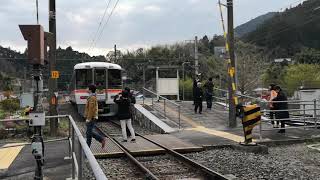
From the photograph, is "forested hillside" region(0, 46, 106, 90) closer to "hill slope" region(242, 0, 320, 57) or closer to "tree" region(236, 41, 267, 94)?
"tree" region(236, 41, 267, 94)

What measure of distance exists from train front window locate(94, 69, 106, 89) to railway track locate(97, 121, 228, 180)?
13.5 metres

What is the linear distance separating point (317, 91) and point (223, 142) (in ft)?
46.5

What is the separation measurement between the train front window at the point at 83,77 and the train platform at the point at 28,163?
40.4ft

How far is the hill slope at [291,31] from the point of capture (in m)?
71.8

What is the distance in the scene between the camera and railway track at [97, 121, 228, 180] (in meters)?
10.4

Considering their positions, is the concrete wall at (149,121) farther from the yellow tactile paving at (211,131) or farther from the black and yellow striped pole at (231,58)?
the black and yellow striped pole at (231,58)

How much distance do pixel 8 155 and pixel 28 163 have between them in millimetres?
1799

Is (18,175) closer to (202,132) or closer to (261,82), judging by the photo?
(202,132)

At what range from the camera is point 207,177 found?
1023cm

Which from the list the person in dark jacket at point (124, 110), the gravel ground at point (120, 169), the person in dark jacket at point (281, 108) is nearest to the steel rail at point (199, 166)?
the gravel ground at point (120, 169)

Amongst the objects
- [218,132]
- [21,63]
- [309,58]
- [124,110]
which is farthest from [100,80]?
[309,58]

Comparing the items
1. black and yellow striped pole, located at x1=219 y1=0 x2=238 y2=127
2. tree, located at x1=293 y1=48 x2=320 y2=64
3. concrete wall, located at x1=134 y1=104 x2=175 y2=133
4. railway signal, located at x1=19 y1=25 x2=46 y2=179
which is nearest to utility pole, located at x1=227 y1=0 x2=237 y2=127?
black and yellow striped pole, located at x1=219 y1=0 x2=238 y2=127

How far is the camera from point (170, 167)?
11.6 m

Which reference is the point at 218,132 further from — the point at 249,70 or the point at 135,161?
the point at 249,70
